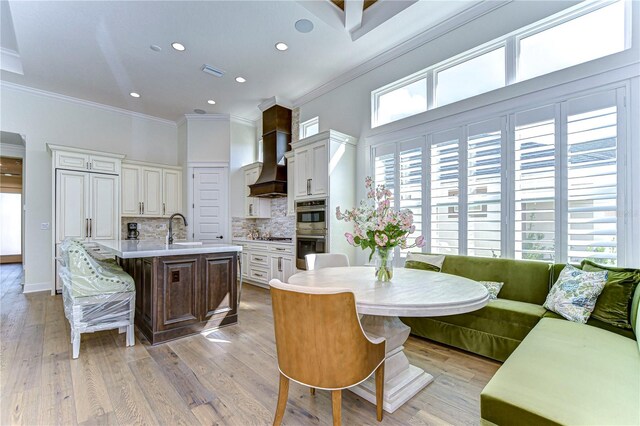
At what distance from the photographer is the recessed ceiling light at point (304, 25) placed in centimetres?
327

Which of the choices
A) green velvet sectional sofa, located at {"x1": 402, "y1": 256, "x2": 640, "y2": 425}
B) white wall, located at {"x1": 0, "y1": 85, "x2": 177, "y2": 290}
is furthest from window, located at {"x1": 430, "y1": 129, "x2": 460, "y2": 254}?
white wall, located at {"x1": 0, "y1": 85, "x2": 177, "y2": 290}

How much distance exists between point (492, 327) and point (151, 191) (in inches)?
244

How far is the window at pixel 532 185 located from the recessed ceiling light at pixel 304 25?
187 centimetres

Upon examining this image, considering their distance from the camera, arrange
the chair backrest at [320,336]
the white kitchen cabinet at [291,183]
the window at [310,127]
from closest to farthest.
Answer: the chair backrest at [320,336] < the white kitchen cabinet at [291,183] < the window at [310,127]

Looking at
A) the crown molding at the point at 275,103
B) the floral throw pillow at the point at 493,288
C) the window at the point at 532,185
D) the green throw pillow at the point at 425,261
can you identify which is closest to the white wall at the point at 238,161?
the crown molding at the point at 275,103

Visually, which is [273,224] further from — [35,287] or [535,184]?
[535,184]

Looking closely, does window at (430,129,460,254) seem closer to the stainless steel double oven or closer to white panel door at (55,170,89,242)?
the stainless steel double oven

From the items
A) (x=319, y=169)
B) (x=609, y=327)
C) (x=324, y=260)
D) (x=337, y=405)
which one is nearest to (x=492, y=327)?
(x=609, y=327)

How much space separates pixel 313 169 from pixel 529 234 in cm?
280

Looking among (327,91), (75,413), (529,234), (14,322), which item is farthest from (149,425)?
(327,91)

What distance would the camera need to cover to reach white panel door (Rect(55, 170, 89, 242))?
4.69 m

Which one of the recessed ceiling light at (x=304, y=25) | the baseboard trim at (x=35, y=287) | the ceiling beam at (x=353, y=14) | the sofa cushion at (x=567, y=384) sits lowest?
the baseboard trim at (x=35, y=287)

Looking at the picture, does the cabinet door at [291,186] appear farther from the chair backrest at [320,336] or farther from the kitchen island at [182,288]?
the chair backrest at [320,336]

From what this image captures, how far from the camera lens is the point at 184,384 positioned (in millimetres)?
2045
